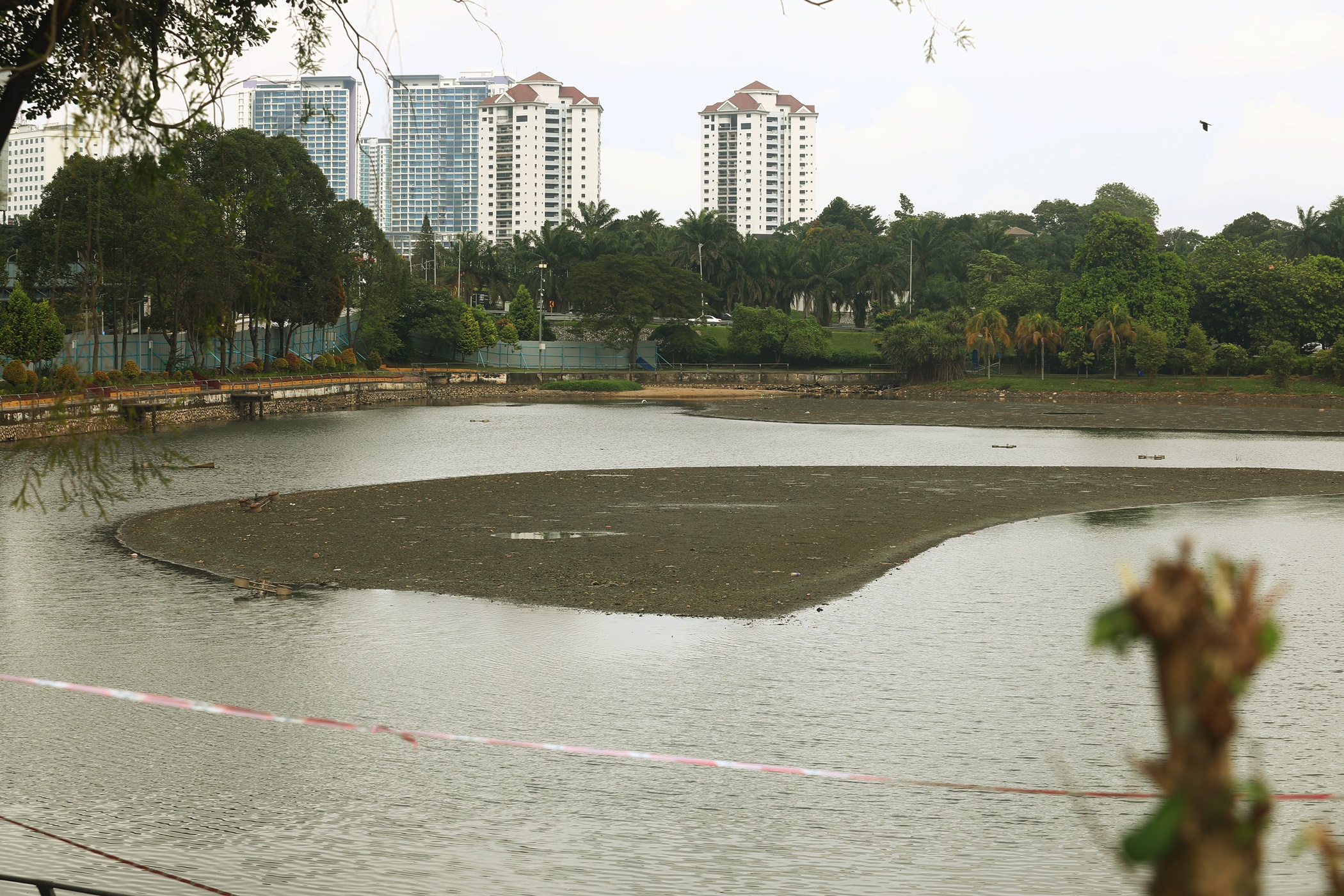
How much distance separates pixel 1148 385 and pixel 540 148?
139 meters

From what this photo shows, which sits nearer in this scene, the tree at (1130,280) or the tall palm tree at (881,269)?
the tree at (1130,280)

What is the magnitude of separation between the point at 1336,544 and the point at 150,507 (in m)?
21.8

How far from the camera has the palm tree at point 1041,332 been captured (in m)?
80.9

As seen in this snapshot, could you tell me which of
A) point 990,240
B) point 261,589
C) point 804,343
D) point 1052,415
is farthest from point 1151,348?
point 261,589

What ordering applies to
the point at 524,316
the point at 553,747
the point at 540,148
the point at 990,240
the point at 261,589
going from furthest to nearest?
the point at 540,148, the point at 990,240, the point at 524,316, the point at 261,589, the point at 553,747

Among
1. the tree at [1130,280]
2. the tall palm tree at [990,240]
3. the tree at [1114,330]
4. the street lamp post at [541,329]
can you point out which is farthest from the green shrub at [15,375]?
the tall palm tree at [990,240]

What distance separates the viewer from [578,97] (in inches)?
7702

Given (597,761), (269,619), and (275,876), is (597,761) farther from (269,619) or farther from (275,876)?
(269,619)

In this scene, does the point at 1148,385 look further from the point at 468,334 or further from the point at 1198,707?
the point at 1198,707

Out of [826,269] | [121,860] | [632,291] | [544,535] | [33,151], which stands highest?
[826,269]

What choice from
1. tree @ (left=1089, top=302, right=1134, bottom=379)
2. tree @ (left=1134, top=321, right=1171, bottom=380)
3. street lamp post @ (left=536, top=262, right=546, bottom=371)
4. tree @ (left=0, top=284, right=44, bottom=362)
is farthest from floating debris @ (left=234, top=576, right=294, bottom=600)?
street lamp post @ (left=536, top=262, right=546, bottom=371)

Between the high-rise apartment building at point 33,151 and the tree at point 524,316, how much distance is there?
9193 centimetres

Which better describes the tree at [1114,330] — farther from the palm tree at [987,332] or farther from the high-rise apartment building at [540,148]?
the high-rise apartment building at [540,148]

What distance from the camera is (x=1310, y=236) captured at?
88.8 meters
